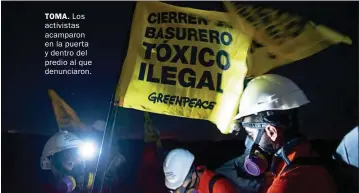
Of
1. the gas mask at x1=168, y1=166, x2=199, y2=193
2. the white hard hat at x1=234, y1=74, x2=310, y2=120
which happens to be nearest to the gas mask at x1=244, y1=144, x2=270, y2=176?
the white hard hat at x1=234, y1=74, x2=310, y2=120

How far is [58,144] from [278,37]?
89 cm

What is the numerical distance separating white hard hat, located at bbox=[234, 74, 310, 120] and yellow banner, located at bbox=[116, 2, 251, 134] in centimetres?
5

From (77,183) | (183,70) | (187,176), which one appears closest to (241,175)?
(187,176)

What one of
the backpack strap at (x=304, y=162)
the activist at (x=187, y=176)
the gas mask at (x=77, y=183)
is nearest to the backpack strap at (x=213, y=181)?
the activist at (x=187, y=176)

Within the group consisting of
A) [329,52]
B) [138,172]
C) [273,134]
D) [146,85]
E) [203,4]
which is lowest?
[138,172]

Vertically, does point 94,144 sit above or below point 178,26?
below

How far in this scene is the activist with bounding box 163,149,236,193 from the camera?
2080mm

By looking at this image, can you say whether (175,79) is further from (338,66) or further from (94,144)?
(338,66)

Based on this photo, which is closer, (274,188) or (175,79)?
(274,188)

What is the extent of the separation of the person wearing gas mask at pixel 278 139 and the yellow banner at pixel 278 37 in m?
0.07

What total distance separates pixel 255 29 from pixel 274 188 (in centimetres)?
58

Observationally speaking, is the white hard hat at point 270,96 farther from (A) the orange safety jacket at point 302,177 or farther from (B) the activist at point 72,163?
(B) the activist at point 72,163

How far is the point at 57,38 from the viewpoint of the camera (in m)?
2.07

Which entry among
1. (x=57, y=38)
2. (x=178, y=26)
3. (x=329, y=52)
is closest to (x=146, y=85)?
(x=178, y=26)
